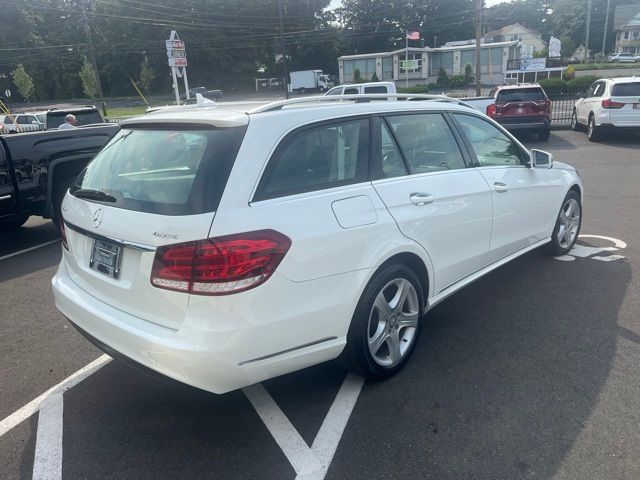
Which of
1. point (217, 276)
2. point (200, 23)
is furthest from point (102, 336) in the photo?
point (200, 23)

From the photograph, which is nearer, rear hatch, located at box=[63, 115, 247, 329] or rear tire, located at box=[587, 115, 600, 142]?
rear hatch, located at box=[63, 115, 247, 329]

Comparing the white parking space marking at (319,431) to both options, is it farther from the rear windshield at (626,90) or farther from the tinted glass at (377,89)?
the tinted glass at (377,89)

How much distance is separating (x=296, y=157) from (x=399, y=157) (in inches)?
35.7

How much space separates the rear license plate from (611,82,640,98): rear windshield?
14496 mm

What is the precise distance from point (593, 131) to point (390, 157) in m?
13.6

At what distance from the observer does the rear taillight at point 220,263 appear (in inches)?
97.7

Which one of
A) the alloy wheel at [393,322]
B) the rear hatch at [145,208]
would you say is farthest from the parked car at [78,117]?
the alloy wheel at [393,322]

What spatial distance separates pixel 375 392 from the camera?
3.23m

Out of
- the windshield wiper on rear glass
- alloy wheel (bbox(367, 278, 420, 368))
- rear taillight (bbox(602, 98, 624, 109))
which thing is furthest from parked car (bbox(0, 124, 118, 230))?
rear taillight (bbox(602, 98, 624, 109))

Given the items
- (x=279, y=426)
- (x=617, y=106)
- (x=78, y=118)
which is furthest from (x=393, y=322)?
(x=617, y=106)

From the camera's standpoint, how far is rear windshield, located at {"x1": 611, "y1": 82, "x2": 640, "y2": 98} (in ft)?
44.2

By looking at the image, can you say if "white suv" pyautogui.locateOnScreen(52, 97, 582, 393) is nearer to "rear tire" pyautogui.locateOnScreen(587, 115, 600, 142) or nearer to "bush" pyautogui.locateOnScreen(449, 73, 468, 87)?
"rear tire" pyautogui.locateOnScreen(587, 115, 600, 142)

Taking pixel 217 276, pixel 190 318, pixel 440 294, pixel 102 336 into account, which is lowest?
pixel 440 294

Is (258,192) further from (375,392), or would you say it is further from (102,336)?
(375,392)
